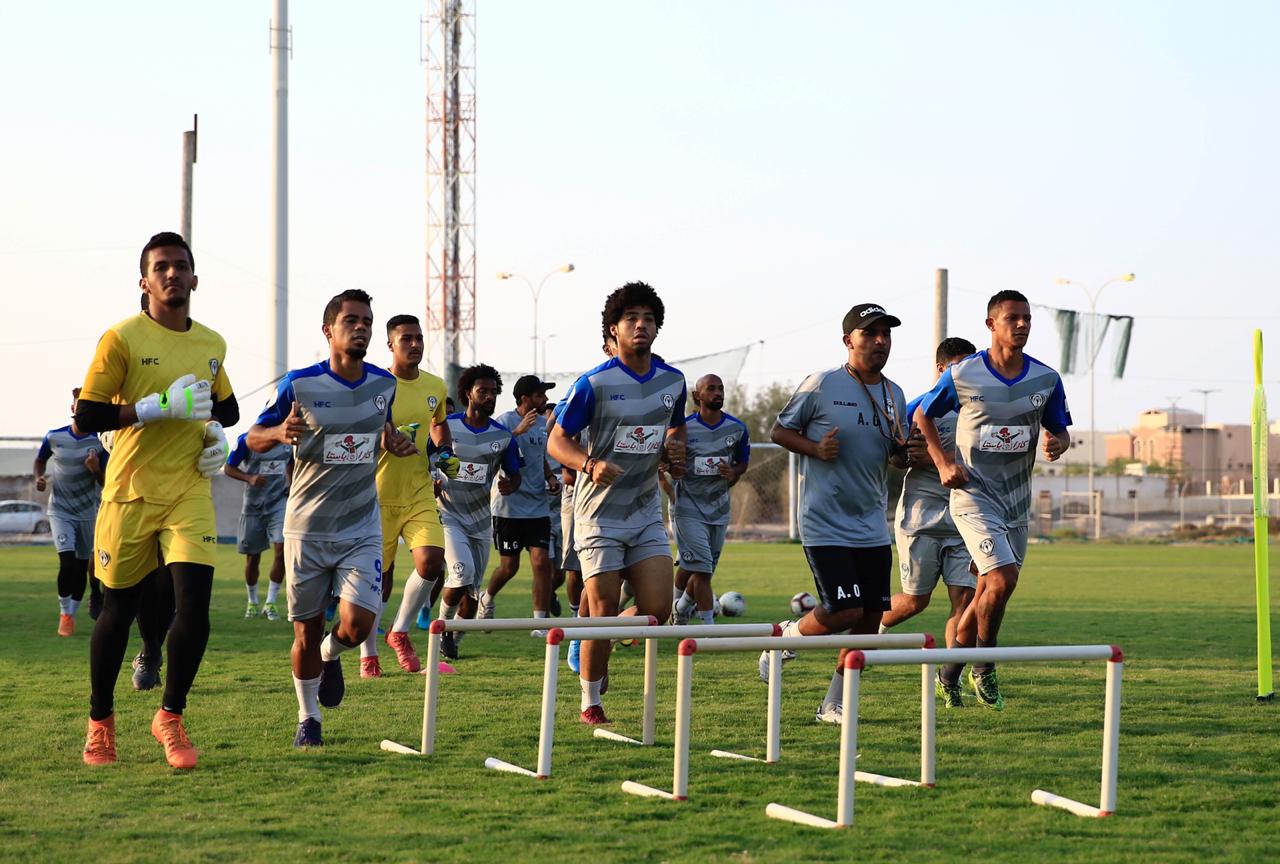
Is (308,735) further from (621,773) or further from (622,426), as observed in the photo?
(622,426)

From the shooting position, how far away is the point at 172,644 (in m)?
7.26

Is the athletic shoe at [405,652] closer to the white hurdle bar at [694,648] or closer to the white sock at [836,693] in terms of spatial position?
the white sock at [836,693]

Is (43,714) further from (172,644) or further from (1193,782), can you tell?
(1193,782)

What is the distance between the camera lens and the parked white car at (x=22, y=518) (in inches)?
1490

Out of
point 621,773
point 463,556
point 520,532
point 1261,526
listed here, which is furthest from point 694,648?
point 520,532

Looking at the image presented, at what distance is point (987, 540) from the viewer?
9031 mm

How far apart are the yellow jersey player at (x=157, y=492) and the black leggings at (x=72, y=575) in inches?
→ 306

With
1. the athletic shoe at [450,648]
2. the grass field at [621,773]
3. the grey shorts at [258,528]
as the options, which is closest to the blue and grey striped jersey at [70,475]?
the grey shorts at [258,528]

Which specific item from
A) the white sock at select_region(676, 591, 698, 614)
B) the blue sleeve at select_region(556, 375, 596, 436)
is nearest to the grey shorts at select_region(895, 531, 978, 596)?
the blue sleeve at select_region(556, 375, 596, 436)

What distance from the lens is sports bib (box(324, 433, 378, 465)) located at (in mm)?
8102

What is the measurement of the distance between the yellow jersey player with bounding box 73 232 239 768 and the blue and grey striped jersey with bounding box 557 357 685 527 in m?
1.95

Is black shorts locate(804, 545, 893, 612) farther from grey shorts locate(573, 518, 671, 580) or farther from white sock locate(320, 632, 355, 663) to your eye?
white sock locate(320, 632, 355, 663)

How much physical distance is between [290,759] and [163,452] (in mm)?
1524

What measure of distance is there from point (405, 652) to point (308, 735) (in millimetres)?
3631
